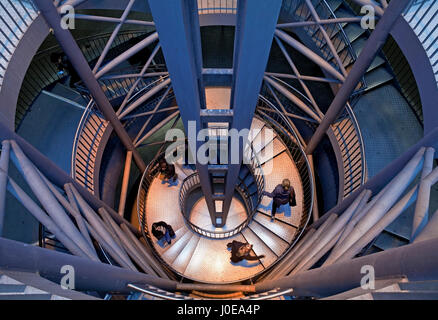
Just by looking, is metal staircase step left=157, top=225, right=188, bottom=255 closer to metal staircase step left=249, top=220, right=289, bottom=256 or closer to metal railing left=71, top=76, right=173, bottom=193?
metal staircase step left=249, top=220, right=289, bottom=256

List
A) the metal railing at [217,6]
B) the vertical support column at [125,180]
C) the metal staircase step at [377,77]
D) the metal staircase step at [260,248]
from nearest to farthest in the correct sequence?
the metal staircase step at [377,77]
the metal railing at [217,6]
the metal staircase step at [260,248]
the vertical support column at [125,180]

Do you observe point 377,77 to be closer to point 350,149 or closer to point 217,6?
point 350,149

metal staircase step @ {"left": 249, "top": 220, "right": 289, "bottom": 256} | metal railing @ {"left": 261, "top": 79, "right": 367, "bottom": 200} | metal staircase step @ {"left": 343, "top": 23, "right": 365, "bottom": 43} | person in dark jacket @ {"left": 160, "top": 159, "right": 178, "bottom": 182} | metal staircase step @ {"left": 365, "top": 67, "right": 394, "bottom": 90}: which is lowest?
metal staircase step @ {"left": 249, "top": 220, "right": 289, "bottom": 256}

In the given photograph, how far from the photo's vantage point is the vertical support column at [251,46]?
2.42 meters

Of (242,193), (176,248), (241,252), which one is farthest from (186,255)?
(242,193)

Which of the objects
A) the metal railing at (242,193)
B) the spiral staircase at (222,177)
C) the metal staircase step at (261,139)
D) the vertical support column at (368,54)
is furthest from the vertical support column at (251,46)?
the metal staircase step at (261,139)

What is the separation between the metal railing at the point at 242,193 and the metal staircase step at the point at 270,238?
352 mm

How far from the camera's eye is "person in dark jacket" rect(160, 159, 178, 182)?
36.4ft

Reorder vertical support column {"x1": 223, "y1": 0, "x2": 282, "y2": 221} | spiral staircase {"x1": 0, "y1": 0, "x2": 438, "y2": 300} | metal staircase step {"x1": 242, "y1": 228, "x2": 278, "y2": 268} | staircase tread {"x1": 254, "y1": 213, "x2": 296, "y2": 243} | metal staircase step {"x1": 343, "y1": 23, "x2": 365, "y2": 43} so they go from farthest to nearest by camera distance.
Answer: staircase tread {"x1": 254, "y1": 213, "x2": 296, "y2": 243}
metal staircase step {"x1": 242, "y1": 228, "x2": 278, "y2": 268}
metal staircase step {"x1": 343, "y1": 23, "x2": 365, "y2": 43}
spiral staircase {"x1": 0, "y1": 0, "x2": 438, "y2": 300}
vertical support column {"x1": 223, "y1": 0, "x2": 282, "y2": 221}

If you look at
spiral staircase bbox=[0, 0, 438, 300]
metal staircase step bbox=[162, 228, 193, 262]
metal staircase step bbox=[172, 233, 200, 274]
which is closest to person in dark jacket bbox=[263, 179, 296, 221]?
spiral staircase bbox=[0, 0, 438, 300]

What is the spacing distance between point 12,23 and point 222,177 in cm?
614

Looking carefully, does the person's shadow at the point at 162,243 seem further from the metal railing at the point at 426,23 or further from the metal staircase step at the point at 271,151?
the metal railing at the point at 426,23

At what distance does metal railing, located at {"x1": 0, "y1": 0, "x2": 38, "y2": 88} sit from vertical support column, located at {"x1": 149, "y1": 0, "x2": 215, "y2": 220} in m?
3.78

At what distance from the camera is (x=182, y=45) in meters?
2.91
